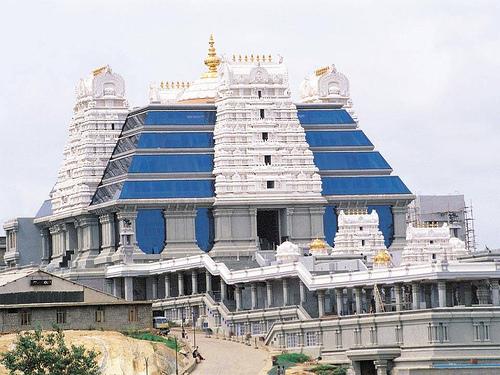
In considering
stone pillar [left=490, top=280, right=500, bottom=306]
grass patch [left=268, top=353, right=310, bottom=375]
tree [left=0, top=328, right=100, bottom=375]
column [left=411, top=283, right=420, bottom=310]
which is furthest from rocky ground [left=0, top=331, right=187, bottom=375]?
stone pillar [left=490, top=280, right=500, bottom=306]

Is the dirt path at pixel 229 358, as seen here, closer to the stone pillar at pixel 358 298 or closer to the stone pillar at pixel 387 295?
the stone pillar at pixel 358 298

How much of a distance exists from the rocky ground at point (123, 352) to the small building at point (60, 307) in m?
4.84

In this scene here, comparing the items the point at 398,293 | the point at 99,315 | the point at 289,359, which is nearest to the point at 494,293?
the point at 398,293

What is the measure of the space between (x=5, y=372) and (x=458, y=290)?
122 feet

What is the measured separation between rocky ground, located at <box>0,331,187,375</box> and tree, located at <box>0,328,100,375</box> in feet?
27.4

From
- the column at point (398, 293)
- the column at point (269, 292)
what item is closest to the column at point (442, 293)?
the column at point (398, 293)

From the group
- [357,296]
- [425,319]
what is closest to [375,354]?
[425,319]

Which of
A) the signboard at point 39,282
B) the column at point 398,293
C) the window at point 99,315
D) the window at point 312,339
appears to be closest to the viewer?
the window at point 312,339

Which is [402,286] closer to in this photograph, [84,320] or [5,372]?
[84,320]

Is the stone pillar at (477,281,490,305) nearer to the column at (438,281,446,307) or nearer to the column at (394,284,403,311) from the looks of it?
the column at (438,281,446,307)

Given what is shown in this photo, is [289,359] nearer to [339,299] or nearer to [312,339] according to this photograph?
[312,339]

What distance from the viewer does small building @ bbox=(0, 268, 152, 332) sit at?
179500 millimetres

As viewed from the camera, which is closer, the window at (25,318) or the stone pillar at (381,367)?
the stone pillar at (381,367)

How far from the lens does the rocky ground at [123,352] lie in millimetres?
164750
